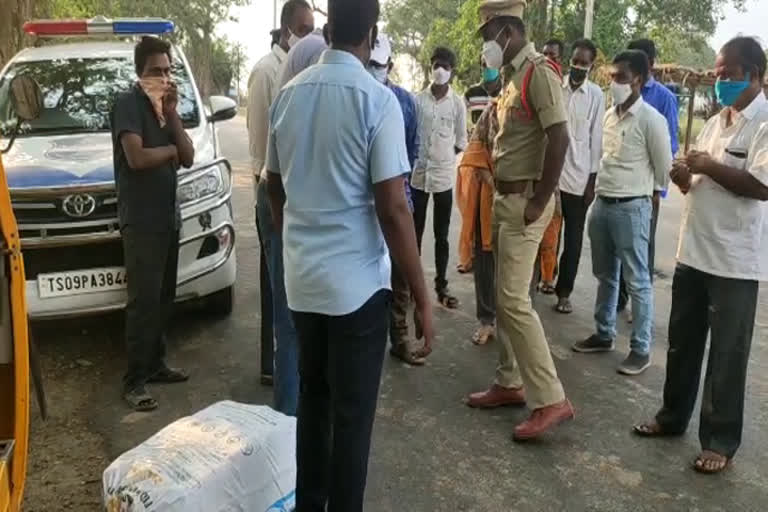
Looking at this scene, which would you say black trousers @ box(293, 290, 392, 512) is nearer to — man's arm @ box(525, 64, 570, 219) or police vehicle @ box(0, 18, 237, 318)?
man's arm @ box(525, 64, 570, 219)

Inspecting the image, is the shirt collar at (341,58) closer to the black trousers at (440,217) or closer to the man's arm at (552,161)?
the man's arm at (552,161)

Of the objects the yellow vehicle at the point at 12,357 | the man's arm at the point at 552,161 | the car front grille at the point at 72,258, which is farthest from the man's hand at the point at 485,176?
the yellow vehicle at the point at 12,357

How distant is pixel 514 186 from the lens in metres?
3.67

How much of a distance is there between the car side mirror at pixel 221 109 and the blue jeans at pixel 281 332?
1.97m

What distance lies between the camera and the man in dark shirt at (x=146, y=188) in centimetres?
386

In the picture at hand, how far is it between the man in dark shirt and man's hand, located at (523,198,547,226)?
6.19ft

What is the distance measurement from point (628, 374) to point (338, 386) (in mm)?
2740

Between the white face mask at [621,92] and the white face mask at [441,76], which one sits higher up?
the white face mask at [441,76]

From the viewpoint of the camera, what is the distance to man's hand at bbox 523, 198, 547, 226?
3564 mm

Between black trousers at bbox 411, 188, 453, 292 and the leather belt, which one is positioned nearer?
the leather belt

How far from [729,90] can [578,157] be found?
2397 millimetres

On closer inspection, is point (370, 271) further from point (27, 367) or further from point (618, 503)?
point (618, 503)

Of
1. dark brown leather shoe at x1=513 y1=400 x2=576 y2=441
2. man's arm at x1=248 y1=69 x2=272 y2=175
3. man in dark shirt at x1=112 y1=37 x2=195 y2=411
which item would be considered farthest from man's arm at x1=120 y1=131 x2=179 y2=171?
dark brown leather shoe at x1=513 y1=400 x2=576 y2=441

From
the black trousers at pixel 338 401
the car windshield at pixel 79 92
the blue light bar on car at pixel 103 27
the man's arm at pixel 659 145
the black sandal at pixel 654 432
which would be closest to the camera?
the black trousers at pixel 338 401
